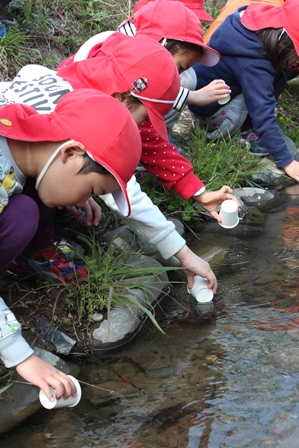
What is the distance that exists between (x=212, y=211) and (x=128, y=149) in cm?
109

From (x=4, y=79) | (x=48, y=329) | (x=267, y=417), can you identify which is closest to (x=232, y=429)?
(x=267, y=417)

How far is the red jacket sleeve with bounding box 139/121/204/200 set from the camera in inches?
115

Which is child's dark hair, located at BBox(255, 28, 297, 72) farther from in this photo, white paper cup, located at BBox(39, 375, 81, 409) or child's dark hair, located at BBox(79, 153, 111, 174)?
white paper cup, located at BBox(39, 375, 81, 409)

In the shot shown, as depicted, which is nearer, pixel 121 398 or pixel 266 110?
pixel 121 398

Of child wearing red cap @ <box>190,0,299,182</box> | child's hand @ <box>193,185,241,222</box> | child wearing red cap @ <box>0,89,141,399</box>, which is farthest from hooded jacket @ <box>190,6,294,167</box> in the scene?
child wearing red cap @ <box>0,89,141,399</box>

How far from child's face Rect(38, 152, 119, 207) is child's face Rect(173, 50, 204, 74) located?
4.34 feet

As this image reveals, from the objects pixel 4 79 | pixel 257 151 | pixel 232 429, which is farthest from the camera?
pixel 257 151

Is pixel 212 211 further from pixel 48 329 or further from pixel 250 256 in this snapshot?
pixel 48 329

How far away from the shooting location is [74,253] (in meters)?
2.61

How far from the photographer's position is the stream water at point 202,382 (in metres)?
1.81

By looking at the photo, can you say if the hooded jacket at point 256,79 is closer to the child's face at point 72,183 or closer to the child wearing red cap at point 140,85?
the child wearing red cap at point 140,85

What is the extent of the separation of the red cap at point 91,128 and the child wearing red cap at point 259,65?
1935 millimetres

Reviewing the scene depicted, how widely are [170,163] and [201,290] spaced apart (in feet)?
2.26

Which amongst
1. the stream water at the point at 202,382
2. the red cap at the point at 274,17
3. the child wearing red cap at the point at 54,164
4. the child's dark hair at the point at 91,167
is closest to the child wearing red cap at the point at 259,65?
the red cap at the point at 274,17
